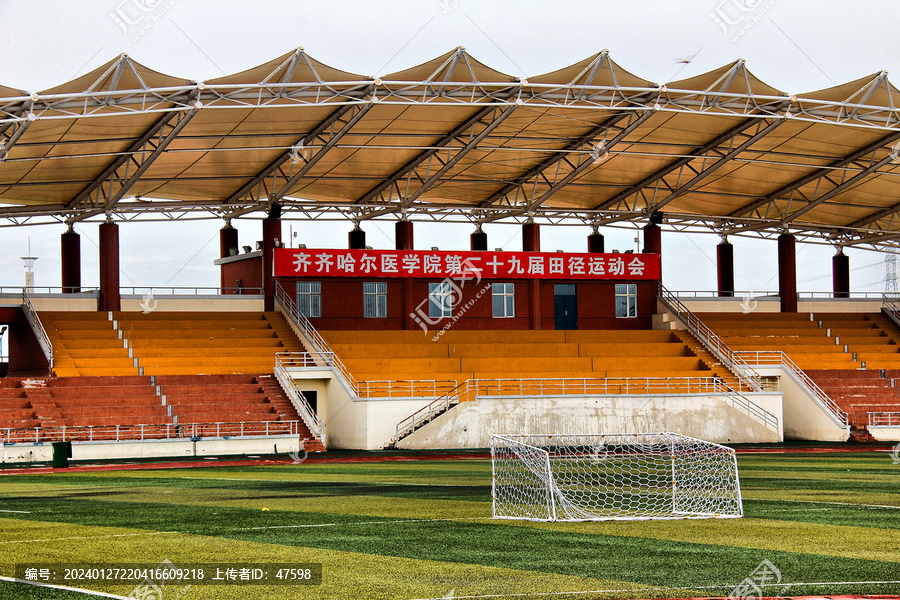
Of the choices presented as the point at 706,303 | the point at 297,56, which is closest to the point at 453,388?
the point at 297,56

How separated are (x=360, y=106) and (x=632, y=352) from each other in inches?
590

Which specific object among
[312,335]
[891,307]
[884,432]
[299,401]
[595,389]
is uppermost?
[891,307]

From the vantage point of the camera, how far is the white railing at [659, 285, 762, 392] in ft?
129

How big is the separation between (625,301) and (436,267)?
9.31 meters

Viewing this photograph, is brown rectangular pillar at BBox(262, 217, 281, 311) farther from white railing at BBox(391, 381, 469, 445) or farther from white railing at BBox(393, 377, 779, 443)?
white railing at BBox(391, 381, 469, 445)

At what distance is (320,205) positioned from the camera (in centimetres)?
4544

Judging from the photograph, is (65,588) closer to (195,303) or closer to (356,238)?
(195,303)

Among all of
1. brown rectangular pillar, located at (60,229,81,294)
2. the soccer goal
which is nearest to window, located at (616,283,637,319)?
brown rectangular pillar, located at (60,229,81,294)

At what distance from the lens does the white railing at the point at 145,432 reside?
1150 inches

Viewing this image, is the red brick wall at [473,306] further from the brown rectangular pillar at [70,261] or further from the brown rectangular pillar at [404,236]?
the brown rectangular pillar at [70,261]

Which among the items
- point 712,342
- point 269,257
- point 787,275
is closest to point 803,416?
point 712,342

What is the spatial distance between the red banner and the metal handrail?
57.3 inches

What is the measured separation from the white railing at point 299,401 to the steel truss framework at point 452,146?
285 inches

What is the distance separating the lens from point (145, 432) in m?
30.9
